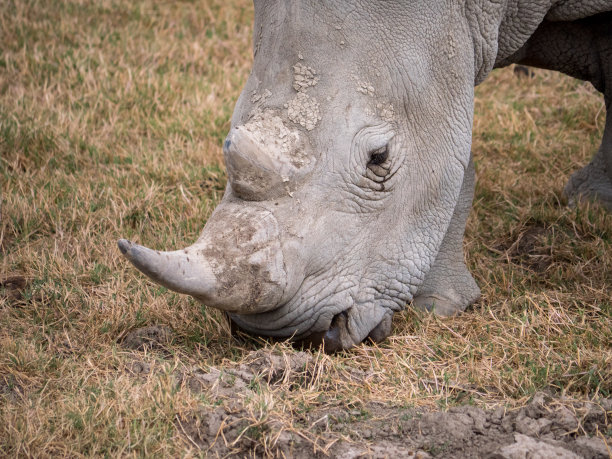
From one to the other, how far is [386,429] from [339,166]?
3.40 ft

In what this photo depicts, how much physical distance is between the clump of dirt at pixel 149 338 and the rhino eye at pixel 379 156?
1168mm

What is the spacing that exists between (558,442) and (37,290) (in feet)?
8.48

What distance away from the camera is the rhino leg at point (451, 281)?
417 cm

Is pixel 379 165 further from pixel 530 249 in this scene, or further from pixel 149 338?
pixel 530 249

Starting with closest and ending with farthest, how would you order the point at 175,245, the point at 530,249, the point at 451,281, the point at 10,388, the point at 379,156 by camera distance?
the point at 10,388 → the point at 379,156 → the point at 451,281 → the point at 175,245 → the point at 530,249

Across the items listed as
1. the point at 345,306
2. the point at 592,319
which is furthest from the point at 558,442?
the point at 592,319

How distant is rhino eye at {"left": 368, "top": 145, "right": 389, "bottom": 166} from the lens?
3486 millimetres

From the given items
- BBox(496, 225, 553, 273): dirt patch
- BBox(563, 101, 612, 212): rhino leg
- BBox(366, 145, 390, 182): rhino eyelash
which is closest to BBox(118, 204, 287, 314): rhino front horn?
BBox(366, 145, 390, 182): rhino eyelash

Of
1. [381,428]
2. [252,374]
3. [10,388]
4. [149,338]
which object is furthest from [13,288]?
[381,428]

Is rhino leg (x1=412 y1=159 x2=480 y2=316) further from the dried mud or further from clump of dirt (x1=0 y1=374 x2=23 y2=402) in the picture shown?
clump of dirt (x1=0 y1=374 x2=23 y2=402)

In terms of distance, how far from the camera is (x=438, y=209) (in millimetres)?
3738

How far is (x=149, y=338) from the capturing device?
373cm

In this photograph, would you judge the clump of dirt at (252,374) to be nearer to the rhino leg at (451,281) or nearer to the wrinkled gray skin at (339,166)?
the wrinkled gray skin at (339,166)

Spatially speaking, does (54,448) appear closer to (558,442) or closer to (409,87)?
(558,442)
